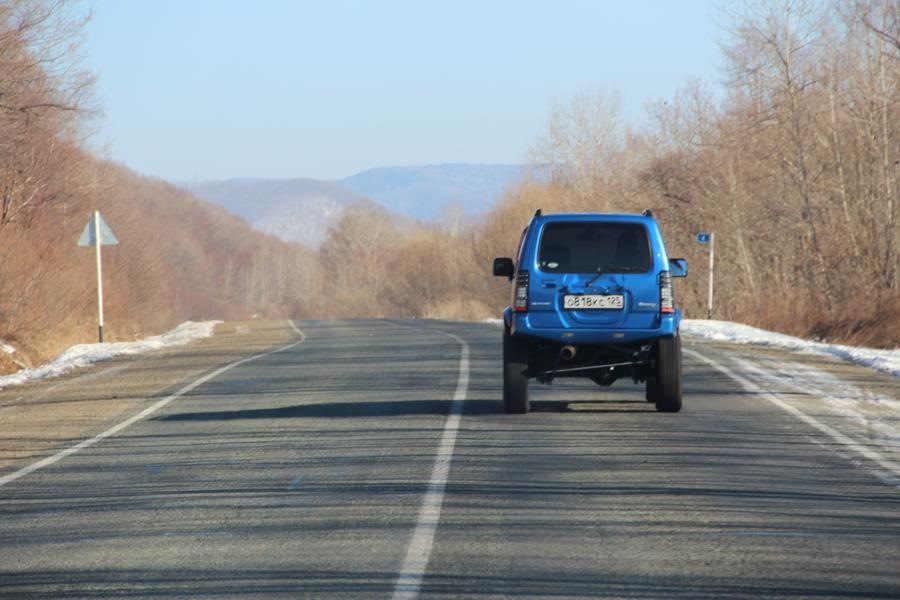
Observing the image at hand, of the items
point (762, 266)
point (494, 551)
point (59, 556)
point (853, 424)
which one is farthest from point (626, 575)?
point (762, 266)

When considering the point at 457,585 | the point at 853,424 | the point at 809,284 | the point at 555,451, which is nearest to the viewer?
the point at 457,585

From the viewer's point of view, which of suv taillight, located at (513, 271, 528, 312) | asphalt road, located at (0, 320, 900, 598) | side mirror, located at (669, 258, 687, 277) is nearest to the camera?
asphalt road, located at (0, 320, 900, 598)

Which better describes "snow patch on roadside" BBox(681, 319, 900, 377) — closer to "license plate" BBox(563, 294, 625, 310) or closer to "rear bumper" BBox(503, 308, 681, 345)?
"rear bumper" BBox(503, 308, 681, 345)

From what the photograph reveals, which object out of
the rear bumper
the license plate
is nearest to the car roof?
the license plate

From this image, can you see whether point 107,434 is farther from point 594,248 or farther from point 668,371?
point 668,371

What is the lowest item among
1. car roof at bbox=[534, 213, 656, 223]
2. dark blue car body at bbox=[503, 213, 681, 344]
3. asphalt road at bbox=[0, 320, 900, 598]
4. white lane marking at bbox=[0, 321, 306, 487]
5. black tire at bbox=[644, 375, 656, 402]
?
white lane marking at bbox=[0, 321, 306, 487]

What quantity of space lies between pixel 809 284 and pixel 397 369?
78.1 feet

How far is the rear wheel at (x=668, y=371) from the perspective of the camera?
504 inches

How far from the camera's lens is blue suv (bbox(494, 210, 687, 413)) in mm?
12656

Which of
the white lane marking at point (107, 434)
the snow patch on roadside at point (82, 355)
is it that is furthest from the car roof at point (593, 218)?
the snow patch on roadside at point (82, 355)

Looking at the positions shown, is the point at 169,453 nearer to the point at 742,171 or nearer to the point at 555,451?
the point at 555,451

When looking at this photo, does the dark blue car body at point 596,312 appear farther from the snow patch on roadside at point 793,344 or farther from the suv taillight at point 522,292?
the snow patch on roadside at point 793,344

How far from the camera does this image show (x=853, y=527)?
7.58m

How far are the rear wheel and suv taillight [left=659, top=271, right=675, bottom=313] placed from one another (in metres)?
0.33
